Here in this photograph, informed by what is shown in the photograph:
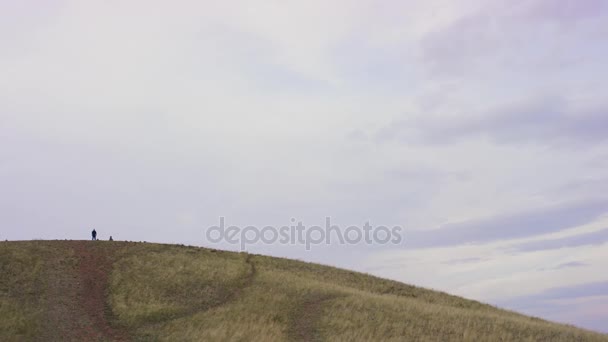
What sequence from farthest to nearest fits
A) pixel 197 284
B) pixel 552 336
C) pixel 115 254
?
pixel 115 254 < pixel 197 284 < pixel 552 336

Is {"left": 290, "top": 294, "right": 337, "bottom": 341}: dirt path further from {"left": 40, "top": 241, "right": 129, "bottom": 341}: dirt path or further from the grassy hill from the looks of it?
{"left": 40, "top": 241, "right": 129, "bottom": 341}: dirt path

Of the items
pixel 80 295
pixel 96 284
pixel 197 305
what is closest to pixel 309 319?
pixel 197 305

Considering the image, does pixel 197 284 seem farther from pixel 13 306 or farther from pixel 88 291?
pixel 13 306

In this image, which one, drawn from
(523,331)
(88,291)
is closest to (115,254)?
(88,291)

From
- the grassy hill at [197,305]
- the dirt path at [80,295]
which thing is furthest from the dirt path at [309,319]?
the dirt path at [80,295]

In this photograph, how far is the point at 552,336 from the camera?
122ft

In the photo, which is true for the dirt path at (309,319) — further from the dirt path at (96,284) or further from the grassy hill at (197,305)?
the dirt path at (96,284)

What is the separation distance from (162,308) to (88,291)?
5924 mm

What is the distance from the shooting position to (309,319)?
3884 centimetres

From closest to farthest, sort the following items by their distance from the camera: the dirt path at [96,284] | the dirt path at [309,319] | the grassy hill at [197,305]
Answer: the dirt path at [96,284]
the grassy hill at [197,305]
the dirt path at [309,319]

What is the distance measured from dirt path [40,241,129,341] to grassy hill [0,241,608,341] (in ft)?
0.21

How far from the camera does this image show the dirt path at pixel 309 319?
35.8 metres

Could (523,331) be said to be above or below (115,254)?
below

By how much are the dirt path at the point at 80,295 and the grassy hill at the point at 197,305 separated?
0.06m
